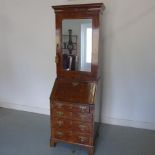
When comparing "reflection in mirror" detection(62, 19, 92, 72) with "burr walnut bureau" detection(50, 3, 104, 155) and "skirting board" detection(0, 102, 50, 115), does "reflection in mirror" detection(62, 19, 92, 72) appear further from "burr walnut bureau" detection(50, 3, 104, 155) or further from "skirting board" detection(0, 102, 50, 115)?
"skirting board" detection(0, 102, 50, 115)

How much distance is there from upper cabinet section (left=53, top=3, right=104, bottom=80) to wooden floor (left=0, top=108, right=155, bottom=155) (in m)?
0.93

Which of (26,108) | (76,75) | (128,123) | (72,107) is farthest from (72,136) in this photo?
(26,108)

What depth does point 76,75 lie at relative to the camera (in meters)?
2.43

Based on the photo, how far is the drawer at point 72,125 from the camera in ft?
7.38

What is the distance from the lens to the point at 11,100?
358 cm

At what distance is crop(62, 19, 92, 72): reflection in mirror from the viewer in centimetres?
233

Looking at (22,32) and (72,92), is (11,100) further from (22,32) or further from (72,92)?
(72,92)

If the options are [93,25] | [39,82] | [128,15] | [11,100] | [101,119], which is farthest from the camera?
[11,100]

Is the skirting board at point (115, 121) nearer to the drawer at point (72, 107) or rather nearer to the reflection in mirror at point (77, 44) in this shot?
the drawer at point (72, 107)

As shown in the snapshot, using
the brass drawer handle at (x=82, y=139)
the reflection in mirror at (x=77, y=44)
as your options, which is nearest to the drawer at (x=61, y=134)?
the brass drawer handle at (x=82, y=139)

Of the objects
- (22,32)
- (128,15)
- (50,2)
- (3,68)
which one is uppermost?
(50,2)

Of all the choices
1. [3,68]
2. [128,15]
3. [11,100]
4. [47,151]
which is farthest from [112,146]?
[3,68]

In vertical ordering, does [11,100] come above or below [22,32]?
below

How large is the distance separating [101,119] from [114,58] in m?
1.02
